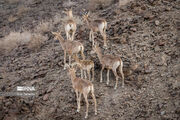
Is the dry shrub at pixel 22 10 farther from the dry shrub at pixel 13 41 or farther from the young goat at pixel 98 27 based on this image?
the young goat at pixel 98 27

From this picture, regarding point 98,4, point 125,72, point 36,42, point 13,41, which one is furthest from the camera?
point 98,4

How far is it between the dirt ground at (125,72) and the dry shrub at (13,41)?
596 mm

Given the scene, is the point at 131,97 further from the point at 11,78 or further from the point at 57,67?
the point at 11,78

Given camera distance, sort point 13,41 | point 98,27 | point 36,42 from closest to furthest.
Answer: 1. point 98,27
2. point 36,42
3. point 13,41

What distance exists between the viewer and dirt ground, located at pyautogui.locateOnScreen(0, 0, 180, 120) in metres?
9.15

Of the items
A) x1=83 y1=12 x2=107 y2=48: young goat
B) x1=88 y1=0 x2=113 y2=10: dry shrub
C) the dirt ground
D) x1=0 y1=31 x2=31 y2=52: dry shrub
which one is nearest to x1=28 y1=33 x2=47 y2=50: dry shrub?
the dirt ground

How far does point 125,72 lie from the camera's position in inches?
406

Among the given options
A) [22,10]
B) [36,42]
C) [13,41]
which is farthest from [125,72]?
[22,10]

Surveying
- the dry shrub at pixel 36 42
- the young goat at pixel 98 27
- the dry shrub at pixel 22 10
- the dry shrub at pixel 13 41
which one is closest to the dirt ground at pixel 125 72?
the dry shrub at pixel 36 42

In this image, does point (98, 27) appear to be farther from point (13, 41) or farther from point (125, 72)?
point (13, 41)

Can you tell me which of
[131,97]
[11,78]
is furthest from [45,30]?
[131,97]

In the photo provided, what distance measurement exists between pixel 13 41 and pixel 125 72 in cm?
814

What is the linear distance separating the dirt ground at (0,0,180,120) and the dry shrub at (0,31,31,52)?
60 cm

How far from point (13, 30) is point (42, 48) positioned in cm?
552
